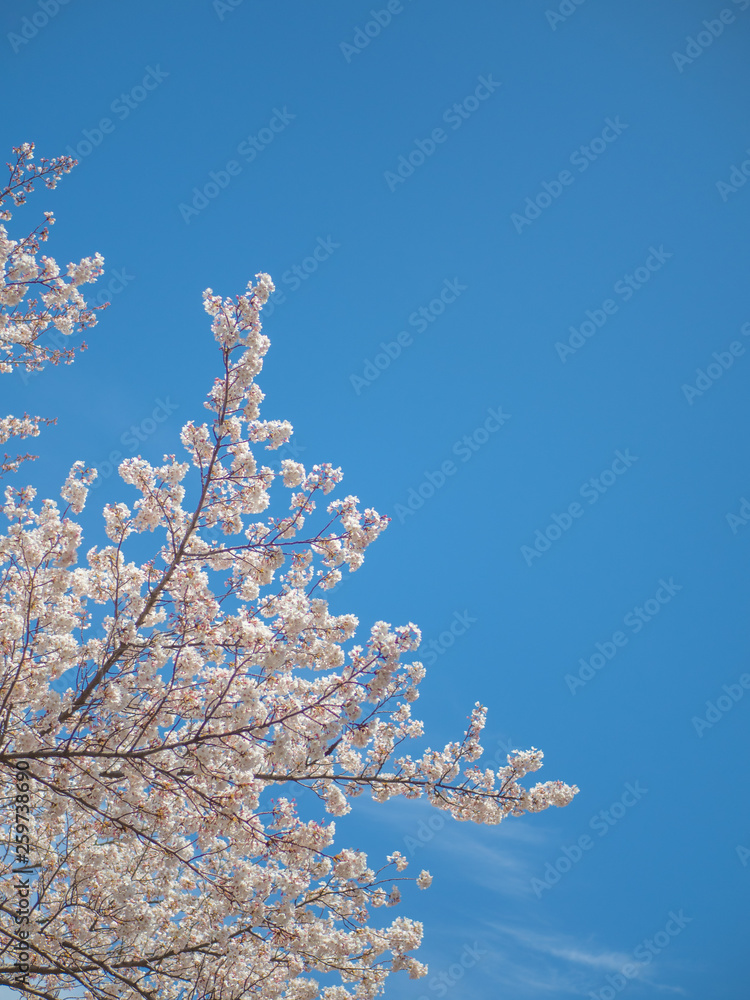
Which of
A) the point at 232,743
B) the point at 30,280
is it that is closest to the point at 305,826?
the point at 232,743

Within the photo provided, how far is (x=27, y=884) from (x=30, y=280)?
657cm

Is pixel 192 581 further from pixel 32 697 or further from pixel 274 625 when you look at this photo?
pixel 32 697

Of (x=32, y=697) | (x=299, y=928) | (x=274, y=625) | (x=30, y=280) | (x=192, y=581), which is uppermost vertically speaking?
(x=30, y=280)

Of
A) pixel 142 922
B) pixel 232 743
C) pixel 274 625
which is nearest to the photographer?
pixel 232 743

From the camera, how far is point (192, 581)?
5.99m

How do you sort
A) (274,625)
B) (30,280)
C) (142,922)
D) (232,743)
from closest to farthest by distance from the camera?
(232,743)
(274,625)
(142,922)
(30,280)

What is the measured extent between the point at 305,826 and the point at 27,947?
2.70m

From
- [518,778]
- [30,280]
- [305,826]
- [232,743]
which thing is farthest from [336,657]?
[30,280]

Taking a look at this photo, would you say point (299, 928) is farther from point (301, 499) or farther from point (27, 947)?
point (301, 499)

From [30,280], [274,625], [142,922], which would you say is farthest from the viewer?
[30,280]

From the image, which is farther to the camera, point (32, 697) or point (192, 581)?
point (192, 581)

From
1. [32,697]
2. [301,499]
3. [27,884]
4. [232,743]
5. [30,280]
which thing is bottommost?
[27,884]

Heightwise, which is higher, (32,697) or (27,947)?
(32,697)

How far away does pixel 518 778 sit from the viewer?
21.9 ft
